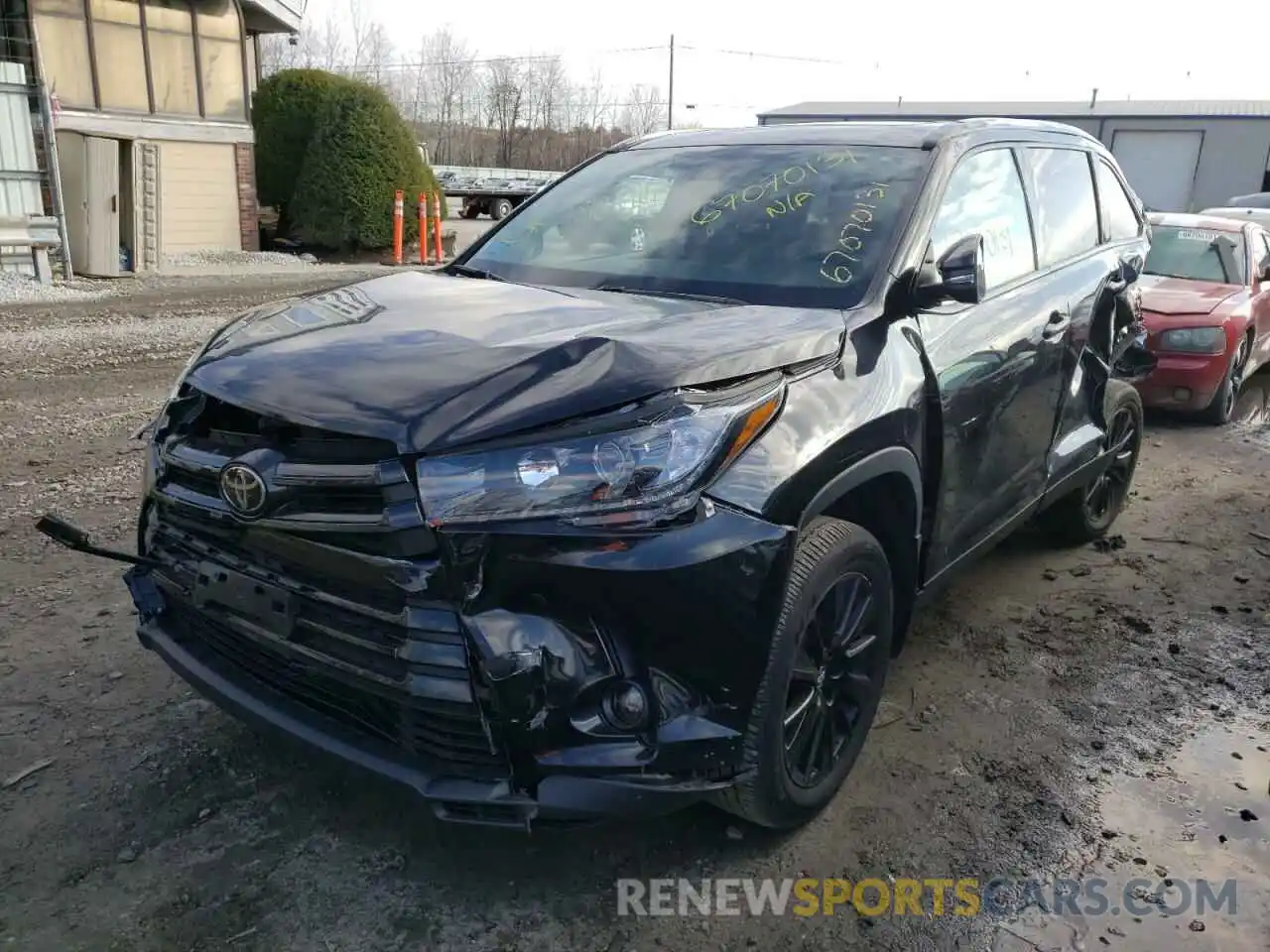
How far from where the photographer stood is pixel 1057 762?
126 inches

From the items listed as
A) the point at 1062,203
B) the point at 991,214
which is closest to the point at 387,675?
the point at 991,214

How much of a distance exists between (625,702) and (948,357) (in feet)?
5.30

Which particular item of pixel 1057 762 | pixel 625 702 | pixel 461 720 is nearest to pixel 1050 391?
pixel 1057 762

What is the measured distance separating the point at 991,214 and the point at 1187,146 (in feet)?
125

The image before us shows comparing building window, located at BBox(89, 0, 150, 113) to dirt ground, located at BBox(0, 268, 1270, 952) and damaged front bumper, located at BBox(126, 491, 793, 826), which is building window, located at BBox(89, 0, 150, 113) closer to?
dirt ground, located at BBox(0, 268, 1270, 952)

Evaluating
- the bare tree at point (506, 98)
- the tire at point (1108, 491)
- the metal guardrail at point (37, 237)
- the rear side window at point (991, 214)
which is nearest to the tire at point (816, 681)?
the rear side window at point (991, 214)

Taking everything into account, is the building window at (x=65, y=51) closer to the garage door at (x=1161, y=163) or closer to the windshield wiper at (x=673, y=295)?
the windshield wiper at (x=673, y=295)

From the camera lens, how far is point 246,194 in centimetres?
1697

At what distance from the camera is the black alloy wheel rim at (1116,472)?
495 cm

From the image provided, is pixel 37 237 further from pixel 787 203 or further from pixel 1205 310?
pixel 1205 310

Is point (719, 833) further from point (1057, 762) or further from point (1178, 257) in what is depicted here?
point (1178, 257)

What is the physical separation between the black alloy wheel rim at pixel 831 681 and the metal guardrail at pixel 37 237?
1214 centimetres

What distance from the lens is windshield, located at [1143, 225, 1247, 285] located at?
27.5ft

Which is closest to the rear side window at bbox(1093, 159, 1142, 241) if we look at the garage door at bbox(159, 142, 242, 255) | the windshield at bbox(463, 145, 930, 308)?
the windshield at bbox(463, 145, 930, 308)
